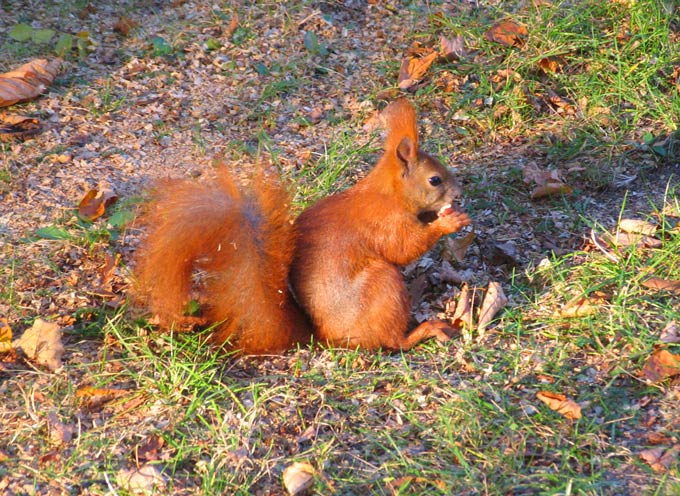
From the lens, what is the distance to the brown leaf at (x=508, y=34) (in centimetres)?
414

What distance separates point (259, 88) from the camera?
13.8ft

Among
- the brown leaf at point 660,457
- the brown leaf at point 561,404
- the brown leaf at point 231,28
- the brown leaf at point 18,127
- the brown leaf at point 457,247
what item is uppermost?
the brown leaf at point 231,28

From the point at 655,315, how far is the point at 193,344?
1.53m

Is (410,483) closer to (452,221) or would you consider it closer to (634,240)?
(452,221)

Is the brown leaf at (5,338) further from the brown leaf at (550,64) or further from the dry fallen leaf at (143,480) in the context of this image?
the brown leaf at (550,64)

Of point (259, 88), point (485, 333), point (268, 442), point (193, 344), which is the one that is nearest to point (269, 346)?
point (193, 344)

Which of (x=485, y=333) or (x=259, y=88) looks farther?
(x=259, y=88)

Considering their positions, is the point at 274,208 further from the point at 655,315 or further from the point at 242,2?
the point at 242,2

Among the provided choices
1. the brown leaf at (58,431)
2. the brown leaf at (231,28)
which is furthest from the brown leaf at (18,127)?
the brown leaf at (58,431)

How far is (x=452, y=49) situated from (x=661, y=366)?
7.14ft

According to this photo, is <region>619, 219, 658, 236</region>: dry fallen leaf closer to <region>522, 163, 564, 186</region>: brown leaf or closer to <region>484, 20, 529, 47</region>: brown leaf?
<region>522, 163, 564, 186</region>: brown leaf

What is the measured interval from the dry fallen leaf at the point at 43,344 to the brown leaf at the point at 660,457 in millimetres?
1799

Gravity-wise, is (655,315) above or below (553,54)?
below

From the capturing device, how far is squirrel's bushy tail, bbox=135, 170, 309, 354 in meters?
2.59
